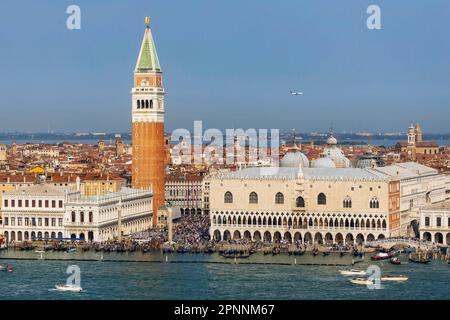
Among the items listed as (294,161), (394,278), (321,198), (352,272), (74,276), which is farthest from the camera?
(294,161)

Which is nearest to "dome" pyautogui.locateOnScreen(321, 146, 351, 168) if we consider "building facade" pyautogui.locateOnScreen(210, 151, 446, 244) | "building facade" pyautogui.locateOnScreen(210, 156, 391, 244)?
"building facade" pyautogui.locateOnScreen(210, 151, 446, 244)

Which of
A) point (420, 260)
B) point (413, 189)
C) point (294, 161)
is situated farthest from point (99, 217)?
point (413, 189)

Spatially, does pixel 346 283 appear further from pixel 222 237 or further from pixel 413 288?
pixel 222 237

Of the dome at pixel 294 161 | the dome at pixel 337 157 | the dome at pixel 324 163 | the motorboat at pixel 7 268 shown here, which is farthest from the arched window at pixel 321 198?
the motorboat at pixel 7 268

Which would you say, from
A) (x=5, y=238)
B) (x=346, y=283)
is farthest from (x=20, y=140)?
(x=346, y=283)

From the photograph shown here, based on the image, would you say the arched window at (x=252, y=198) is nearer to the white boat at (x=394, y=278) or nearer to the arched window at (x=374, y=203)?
the arched window at (x=374, y=203)

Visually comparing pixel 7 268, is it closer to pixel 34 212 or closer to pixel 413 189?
pixel 34 212

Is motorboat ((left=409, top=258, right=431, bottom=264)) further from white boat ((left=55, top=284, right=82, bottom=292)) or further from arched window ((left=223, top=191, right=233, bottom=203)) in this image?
white boat ((left=55, top=284, right=82, bottom=292))
